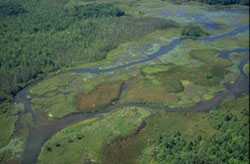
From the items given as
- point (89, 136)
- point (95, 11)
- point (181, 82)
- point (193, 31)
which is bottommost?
point (89, 136)

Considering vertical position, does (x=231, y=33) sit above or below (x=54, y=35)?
below

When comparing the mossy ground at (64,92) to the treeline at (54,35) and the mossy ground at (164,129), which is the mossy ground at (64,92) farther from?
the mossy ground at (164,129)

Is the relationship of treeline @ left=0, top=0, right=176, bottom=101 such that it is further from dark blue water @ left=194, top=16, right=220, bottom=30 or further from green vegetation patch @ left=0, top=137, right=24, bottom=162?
green vegetation patch @ left=0, top=137, right=24, bottom=162

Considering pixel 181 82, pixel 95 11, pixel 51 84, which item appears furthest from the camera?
pixel 95 11

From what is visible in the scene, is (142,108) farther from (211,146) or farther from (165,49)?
(165,49)

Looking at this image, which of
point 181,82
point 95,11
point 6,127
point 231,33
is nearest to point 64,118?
point 6,127

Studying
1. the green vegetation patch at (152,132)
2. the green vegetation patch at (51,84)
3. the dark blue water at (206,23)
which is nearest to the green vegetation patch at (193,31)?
the dark blue water at (206,23)

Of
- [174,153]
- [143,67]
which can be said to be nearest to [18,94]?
[143,67]
